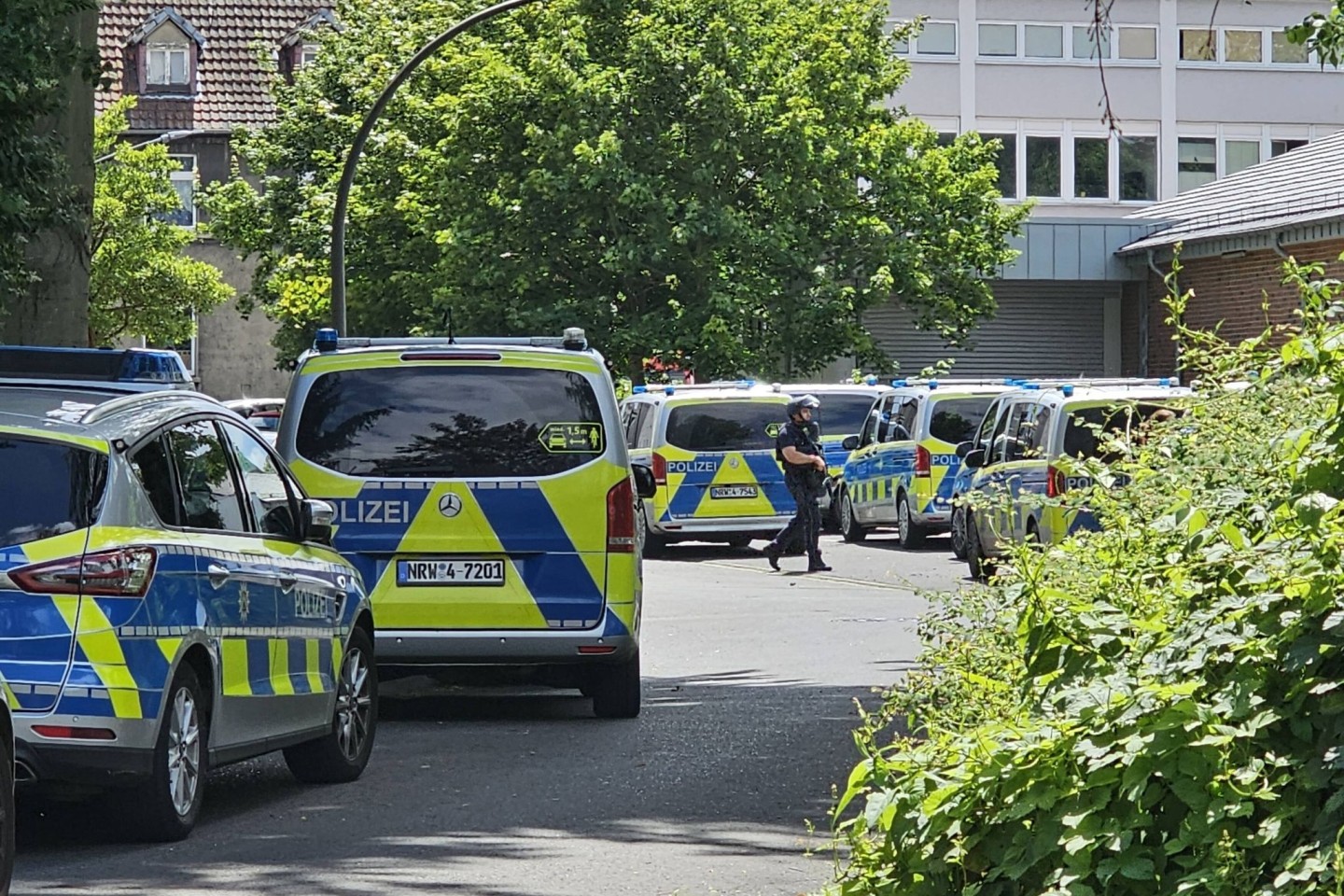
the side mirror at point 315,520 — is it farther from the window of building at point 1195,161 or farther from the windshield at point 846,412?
the window of building at point 1195,161

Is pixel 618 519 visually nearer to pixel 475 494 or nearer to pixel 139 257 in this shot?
pixel 475 494

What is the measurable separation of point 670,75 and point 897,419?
43.7ft

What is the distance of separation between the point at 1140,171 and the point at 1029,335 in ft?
24.5

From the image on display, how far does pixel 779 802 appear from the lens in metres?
9.42

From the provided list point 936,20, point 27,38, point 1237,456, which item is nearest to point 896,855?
point 1237,456

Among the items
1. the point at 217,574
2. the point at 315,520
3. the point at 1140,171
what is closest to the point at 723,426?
the point at 315,520

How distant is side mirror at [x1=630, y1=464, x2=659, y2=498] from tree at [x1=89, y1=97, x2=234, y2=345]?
4280 centimetres

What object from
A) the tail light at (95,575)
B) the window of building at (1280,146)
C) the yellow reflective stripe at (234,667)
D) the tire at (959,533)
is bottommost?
the tire at (959,533)

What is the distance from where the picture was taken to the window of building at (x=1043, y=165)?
58094 millimetres

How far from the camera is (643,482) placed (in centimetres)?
1365

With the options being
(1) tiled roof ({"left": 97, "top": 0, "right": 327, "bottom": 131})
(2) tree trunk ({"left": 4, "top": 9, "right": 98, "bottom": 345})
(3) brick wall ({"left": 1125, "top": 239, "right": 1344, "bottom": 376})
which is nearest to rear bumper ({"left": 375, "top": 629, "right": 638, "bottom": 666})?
(2) tree trunk ({"left": 4, "top": 9, "right": 98, "bottom": 345})

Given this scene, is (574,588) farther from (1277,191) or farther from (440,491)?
(1277,191)

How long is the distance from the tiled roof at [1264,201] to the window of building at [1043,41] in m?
9.07

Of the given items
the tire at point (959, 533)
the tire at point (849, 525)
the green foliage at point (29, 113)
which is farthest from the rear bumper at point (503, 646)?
the tire at point (849, 525)
